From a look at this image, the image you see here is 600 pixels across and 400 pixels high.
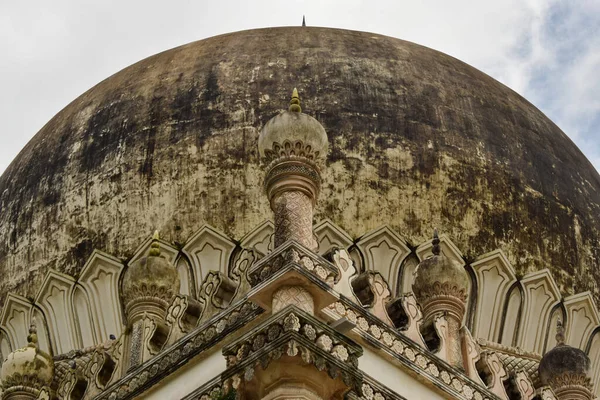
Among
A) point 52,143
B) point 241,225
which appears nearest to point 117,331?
point 241,225

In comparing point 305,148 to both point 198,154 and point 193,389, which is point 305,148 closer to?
point 193,389

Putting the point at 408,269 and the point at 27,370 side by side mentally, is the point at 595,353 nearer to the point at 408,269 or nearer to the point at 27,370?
the point at 408,269

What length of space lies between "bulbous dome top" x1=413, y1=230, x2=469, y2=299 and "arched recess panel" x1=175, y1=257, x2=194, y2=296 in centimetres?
285

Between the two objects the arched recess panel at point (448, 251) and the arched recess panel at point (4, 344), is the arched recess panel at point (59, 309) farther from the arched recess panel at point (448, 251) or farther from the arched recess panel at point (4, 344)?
the arched recess panel at point (448, 251)

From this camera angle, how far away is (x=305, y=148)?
13.2 metres

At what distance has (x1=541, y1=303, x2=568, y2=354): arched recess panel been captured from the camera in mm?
16656

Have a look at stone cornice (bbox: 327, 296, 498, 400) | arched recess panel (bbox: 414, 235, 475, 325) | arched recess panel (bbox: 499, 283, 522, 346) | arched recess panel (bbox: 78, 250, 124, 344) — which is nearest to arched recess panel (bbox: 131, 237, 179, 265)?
arched recess panel (bbox: 78, 250, 124, 344)

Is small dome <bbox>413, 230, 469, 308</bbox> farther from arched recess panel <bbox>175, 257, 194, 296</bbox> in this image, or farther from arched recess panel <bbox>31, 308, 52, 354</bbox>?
arched recess panel <bbox>31, 308, 52, 354</bbox>

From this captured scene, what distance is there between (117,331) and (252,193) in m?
1.65

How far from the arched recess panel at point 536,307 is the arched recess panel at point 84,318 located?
3626 mm

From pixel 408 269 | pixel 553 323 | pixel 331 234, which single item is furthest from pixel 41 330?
pixel 553 323

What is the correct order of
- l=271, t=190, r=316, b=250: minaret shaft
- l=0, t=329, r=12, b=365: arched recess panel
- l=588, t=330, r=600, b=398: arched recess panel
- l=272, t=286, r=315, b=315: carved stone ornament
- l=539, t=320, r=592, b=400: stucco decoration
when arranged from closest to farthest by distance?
l=272, t=286, r=315, b=315: carved stone ornament < l=271, t=190, r=316, b=250: minaret shaft < l=539, t=320, r=592, b=400: stucco decoration < l=588, t=330, r=600, b=398: arched recess panel < l=0, t=329, r=12, b=365: arched recess panel

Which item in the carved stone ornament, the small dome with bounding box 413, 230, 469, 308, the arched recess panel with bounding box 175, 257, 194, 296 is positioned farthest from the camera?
the arched recess panel with bounding box 175, 257, 194, 296

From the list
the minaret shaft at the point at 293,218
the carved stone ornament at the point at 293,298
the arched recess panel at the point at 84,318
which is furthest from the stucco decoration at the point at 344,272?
the arched recess panel at the point at 84,318
